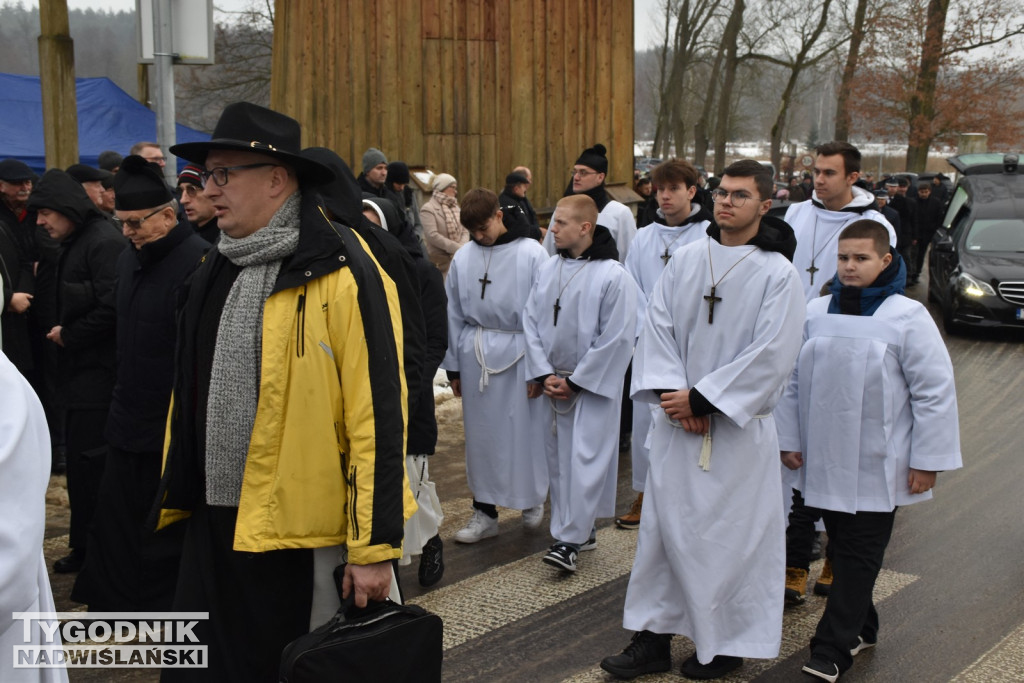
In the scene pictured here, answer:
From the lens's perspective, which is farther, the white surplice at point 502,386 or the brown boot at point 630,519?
the brown boot at point 630,519

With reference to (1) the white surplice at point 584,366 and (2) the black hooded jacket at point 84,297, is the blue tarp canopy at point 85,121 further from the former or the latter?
(1) the white surplice at point 584,366

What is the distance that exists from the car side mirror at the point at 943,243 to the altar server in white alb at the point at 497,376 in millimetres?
10898

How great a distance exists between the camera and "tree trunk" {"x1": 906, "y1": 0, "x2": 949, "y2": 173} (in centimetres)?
3170

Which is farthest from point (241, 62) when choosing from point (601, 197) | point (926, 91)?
point (601, 197)

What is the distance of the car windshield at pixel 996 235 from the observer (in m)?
15.0

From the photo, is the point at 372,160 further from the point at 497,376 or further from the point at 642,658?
the point at 642,658

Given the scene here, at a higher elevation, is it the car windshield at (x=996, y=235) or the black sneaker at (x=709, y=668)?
the car windshield at (x=996, y=235)

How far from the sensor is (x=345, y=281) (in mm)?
3064

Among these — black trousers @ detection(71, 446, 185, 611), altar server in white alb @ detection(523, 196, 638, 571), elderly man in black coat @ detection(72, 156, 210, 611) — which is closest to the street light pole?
elderly man in black coat @ detection(72, 156, 210, 611)

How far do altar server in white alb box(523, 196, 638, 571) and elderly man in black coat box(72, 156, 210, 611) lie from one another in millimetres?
2070

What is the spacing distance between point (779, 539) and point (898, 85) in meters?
33.8

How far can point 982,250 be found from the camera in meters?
15.0

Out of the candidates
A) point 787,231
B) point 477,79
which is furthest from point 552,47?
point 787,231

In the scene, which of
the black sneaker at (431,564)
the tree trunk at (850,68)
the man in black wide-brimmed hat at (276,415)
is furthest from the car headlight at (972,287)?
the tree trunk at (850,68)
